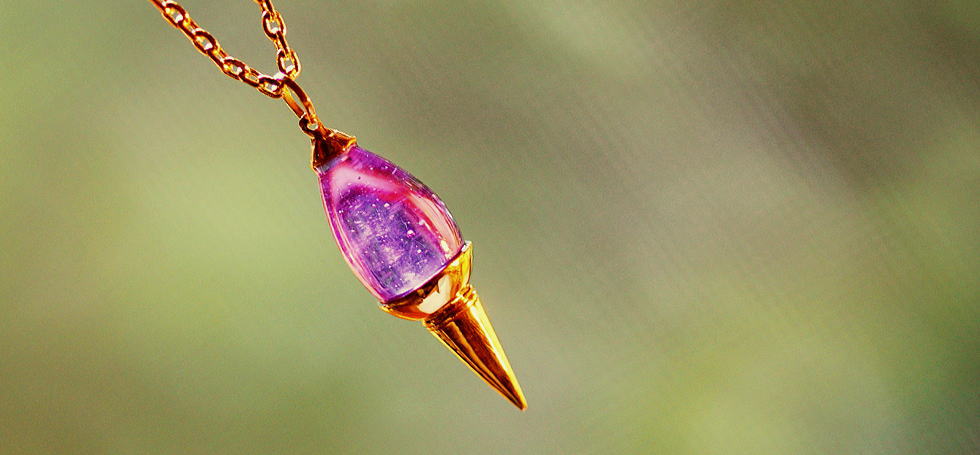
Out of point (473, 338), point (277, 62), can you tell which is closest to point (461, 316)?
point (473, 338)

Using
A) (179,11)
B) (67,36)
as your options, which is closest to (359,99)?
(67,36)

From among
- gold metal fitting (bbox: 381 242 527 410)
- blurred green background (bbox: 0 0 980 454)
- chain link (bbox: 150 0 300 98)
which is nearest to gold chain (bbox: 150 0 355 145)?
chain link (bbox: 150 0 300 98)

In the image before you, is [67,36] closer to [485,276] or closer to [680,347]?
[485,276]

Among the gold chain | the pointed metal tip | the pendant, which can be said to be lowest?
the pointed metal tip

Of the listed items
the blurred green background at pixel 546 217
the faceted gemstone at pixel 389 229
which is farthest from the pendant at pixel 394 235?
the blurred green background at pixel 546 217

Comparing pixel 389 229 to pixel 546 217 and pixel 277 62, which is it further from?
pixel 546 217

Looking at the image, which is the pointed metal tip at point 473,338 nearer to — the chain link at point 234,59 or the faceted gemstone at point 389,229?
the faceted gemstone at point 389,229

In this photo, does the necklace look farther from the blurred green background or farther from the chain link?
the blurred green background
